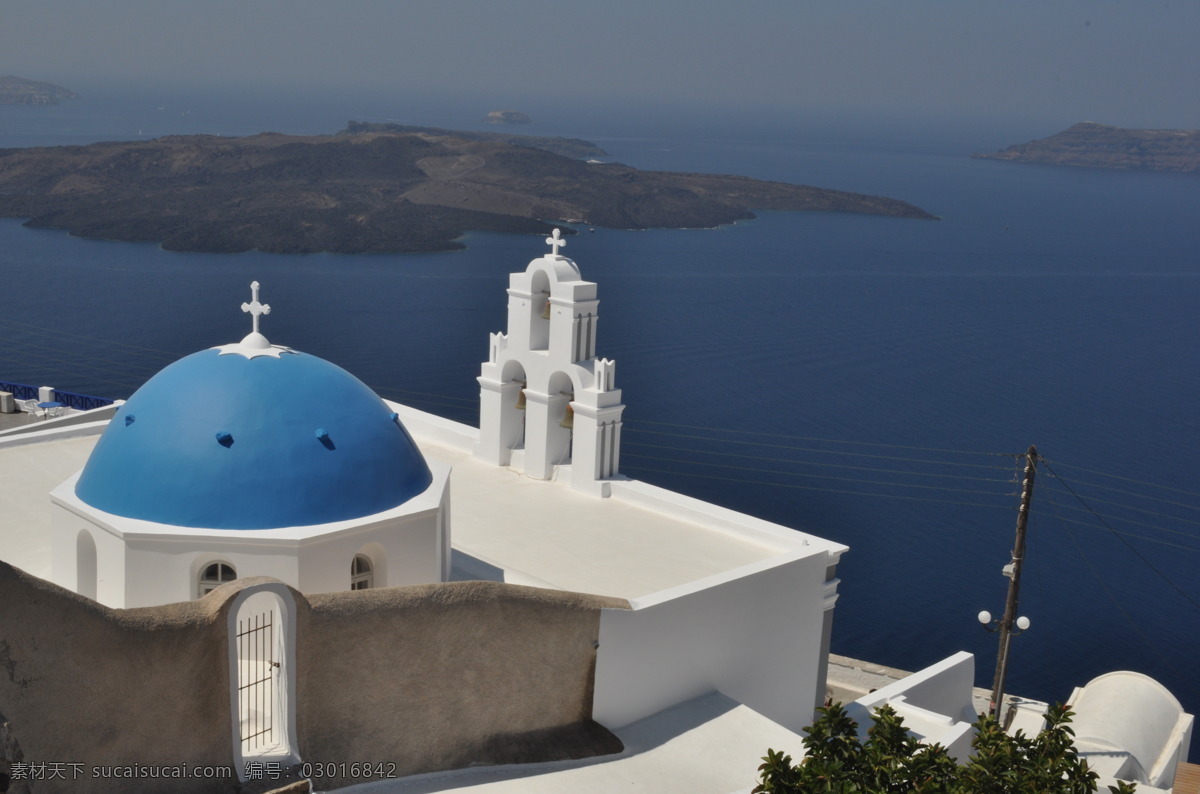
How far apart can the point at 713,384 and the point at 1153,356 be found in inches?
1032

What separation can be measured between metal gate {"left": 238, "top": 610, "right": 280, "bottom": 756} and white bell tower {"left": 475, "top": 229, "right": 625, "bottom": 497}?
19.1 ft

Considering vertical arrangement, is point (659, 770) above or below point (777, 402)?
above

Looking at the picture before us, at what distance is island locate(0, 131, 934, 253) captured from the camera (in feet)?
291

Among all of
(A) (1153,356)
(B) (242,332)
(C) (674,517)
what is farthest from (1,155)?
(C) (674,517)

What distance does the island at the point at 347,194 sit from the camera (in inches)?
3497

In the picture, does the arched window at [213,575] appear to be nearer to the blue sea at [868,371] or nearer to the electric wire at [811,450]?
the blue sea at [868,371]

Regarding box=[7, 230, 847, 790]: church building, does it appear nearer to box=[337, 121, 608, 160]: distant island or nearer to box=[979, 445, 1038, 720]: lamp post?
box=[979, 445, 1038, 720]: lamp post

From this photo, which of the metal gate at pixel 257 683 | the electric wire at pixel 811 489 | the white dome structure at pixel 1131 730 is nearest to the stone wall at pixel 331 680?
the metal gate at pixel 257 683

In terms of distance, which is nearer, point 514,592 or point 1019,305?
point 514,592

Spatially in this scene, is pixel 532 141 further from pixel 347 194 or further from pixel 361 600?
pixel 361 600

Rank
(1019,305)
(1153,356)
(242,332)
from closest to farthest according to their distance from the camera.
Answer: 1. (242,332)
2. (1153,356)
3. (1019,305)

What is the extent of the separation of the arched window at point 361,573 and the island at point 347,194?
7465cm

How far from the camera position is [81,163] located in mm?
112562

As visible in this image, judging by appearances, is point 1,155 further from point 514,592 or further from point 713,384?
point 514,592
